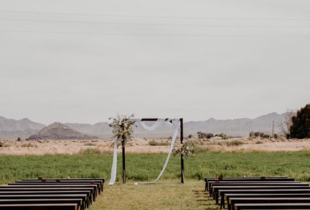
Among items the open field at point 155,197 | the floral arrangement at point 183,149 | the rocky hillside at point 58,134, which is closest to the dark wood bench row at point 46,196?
the open field at point 155,197

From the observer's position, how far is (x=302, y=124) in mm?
84688

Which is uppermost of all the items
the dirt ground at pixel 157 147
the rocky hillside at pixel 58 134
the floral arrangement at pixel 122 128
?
the rocky hillside at pixel 58 134

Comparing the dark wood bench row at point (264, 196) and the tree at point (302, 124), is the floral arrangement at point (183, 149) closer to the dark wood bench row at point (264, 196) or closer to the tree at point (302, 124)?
the dark wood bench row at point (264, 196)

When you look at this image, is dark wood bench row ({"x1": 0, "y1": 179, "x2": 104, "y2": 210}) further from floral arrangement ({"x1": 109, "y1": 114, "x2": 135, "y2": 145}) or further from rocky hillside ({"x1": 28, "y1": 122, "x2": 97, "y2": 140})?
rocky hillside ({"x1": 28, "y1": 122, "x2": 97, "y2": 140})

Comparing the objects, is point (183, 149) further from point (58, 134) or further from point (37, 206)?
point (58, 134)

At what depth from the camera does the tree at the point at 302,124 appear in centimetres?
8281

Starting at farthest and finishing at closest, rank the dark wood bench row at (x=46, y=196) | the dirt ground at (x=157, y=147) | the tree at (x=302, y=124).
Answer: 1. the tree at (x=302, y=124)
2. the dirt ground at (x=157, y=147)
3. the dark wood bench row at (x=46, y=196)

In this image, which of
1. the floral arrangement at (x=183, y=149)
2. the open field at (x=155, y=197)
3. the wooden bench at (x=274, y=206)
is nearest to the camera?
the wooden bench at (x=274, y=206)

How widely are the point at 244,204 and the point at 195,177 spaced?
1278cm

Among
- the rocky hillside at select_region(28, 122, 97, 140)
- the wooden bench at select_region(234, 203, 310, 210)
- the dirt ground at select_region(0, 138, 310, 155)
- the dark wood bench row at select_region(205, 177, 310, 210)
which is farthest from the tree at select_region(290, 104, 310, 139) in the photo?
the rocky hillside at select_region(28, 122, 97, 140)

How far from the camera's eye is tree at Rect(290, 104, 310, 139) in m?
82.8

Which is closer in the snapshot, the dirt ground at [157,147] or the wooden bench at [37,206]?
the wooden bench at [37,206]

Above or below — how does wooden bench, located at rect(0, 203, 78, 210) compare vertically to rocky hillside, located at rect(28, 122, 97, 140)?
below

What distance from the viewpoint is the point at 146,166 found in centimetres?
2744
